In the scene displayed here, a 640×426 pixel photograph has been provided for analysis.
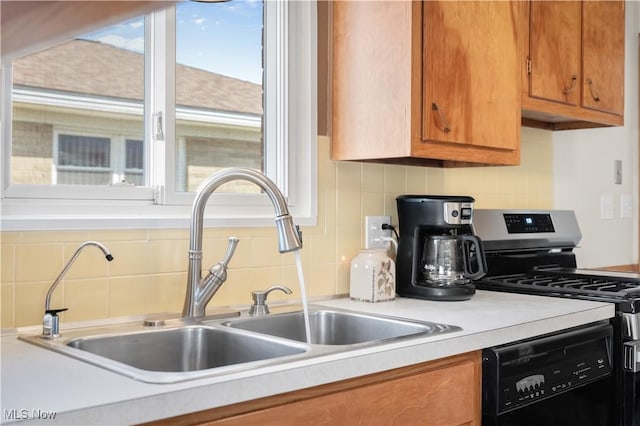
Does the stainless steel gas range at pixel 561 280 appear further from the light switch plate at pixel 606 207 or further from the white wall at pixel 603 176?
the light switch plate at pixel 606 207

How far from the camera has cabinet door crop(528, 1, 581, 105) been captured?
2467 mm

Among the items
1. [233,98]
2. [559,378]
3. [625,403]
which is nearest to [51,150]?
[233,98]

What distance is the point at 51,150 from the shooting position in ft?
5.56

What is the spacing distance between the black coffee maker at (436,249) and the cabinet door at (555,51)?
0.65 m

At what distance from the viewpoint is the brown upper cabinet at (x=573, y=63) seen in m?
2.47

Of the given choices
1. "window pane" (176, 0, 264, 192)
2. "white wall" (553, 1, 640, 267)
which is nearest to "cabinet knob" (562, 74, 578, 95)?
"white wall" (553, 1, 640, 267)

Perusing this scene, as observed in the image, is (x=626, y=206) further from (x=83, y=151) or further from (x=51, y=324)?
(x=51, y=324)

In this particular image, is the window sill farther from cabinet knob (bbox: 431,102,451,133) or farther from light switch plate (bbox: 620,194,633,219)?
light switch plate (bbox: 620,194,633,219)

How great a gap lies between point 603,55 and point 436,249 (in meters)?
1.27

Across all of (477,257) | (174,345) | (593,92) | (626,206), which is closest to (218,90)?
(174,345)

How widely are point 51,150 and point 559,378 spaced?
1.43m

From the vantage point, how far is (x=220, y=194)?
200 cm

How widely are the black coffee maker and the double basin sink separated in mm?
362

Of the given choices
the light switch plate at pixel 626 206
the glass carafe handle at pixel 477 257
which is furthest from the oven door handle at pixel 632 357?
the light switch plate at pixel 626 206
